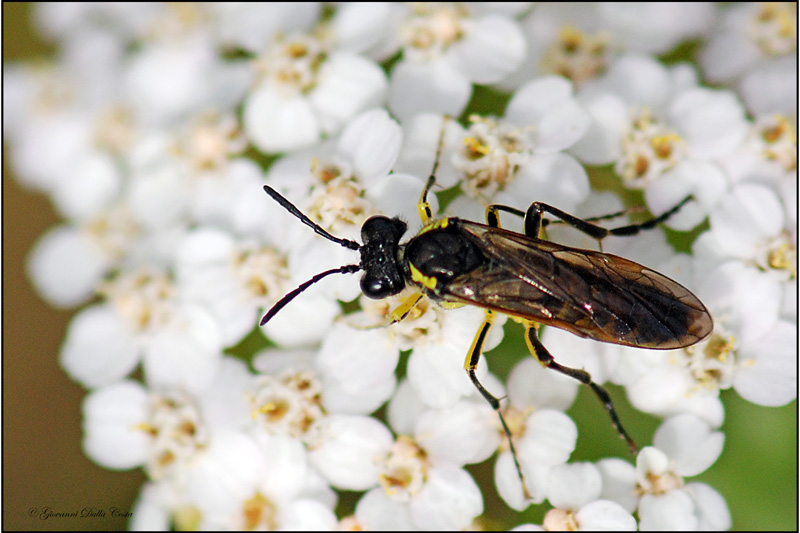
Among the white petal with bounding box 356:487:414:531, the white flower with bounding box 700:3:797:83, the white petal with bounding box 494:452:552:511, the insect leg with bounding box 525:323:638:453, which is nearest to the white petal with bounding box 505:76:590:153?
the insect leg with bounding box 525:323:638:453

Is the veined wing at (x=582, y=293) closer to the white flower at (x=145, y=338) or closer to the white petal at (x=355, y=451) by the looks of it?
the white petal at (x=355, y=451)

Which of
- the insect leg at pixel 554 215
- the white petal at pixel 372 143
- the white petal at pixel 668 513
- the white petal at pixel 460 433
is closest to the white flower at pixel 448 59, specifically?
the white petal at pixel 372 143

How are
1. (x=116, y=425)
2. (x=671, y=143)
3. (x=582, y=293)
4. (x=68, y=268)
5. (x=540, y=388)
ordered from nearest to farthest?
(x=582, y=293)
(x=540, y=388)
(x=671, y=143)
(x=116, y=425)
(x=68, y=268)

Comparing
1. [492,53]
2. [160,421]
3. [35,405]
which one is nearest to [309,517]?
[160,421]

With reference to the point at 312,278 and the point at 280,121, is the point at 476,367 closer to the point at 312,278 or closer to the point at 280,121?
the point at 312,278

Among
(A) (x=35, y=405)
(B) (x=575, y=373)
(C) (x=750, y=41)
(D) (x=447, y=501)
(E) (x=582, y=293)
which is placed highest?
(C) (x=750, y=41)

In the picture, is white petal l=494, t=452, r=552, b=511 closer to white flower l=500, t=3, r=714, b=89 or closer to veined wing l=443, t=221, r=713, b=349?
veined wing l=443, t=221, r=713, b=349
